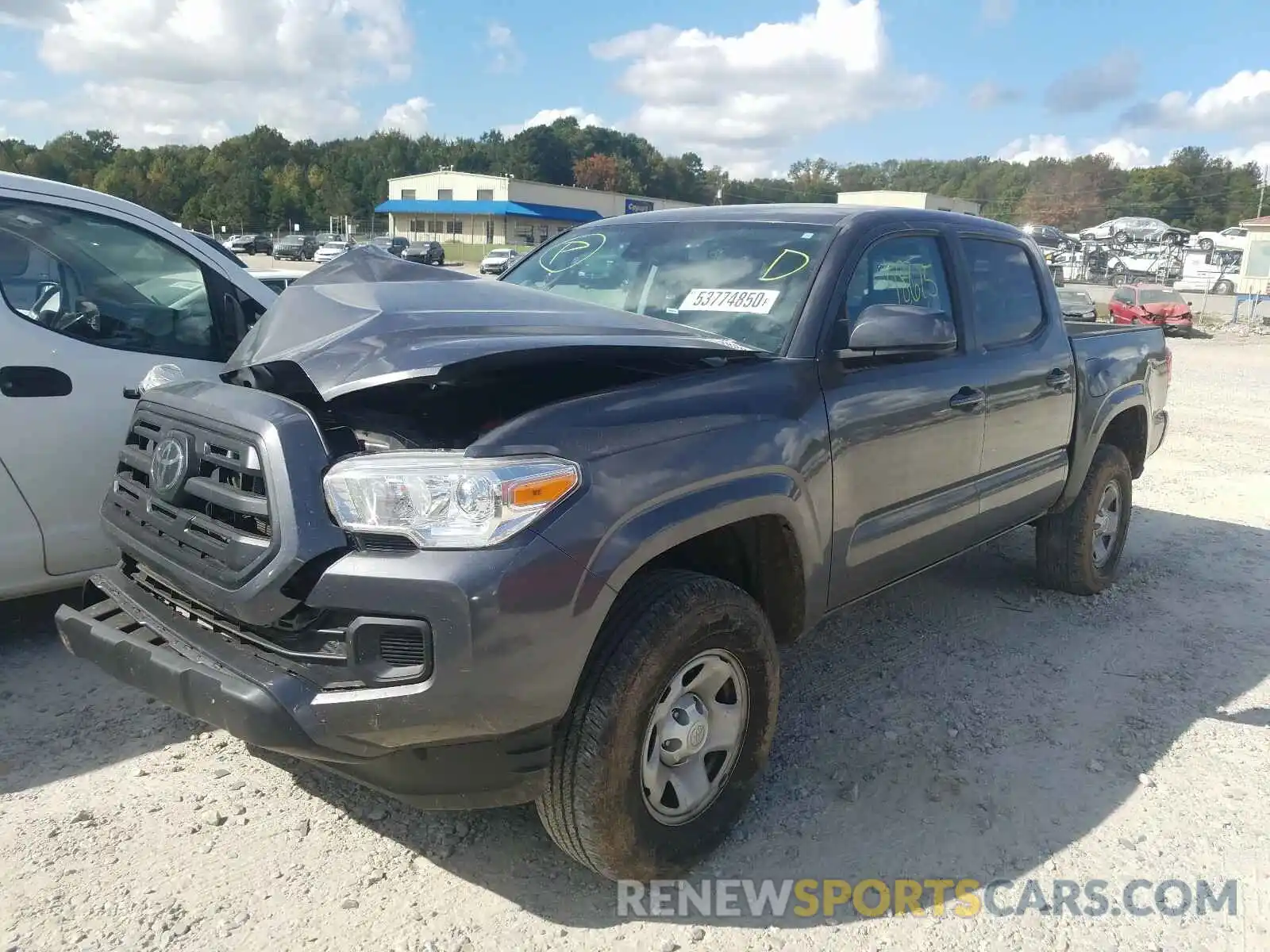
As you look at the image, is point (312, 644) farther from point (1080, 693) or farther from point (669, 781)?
point (1080, 693)

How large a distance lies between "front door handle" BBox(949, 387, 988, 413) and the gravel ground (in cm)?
122

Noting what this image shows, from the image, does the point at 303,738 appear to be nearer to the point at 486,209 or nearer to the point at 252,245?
the point at 252,245

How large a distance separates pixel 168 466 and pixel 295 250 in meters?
56.7

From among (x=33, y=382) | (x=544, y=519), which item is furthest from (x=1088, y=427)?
(x=33, y=382)

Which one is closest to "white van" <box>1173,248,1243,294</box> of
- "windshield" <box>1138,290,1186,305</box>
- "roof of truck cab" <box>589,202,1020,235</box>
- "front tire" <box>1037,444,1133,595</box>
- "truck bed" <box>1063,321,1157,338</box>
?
"windshield" <box>1138,290,1186,305</box>

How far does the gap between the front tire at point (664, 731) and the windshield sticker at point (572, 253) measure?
6.37ft

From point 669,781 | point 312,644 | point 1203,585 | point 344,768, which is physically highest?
point 312,644

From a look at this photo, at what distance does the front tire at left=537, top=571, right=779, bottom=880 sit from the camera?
96.0 inches

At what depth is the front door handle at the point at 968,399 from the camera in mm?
3785

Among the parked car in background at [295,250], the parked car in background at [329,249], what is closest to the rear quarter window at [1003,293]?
the parked car in background at [329,249]

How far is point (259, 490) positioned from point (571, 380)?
2.80ft

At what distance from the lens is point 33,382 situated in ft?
12.2

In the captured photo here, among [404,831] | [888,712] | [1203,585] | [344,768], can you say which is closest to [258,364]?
[344,768]

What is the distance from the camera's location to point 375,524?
226 centimetres
